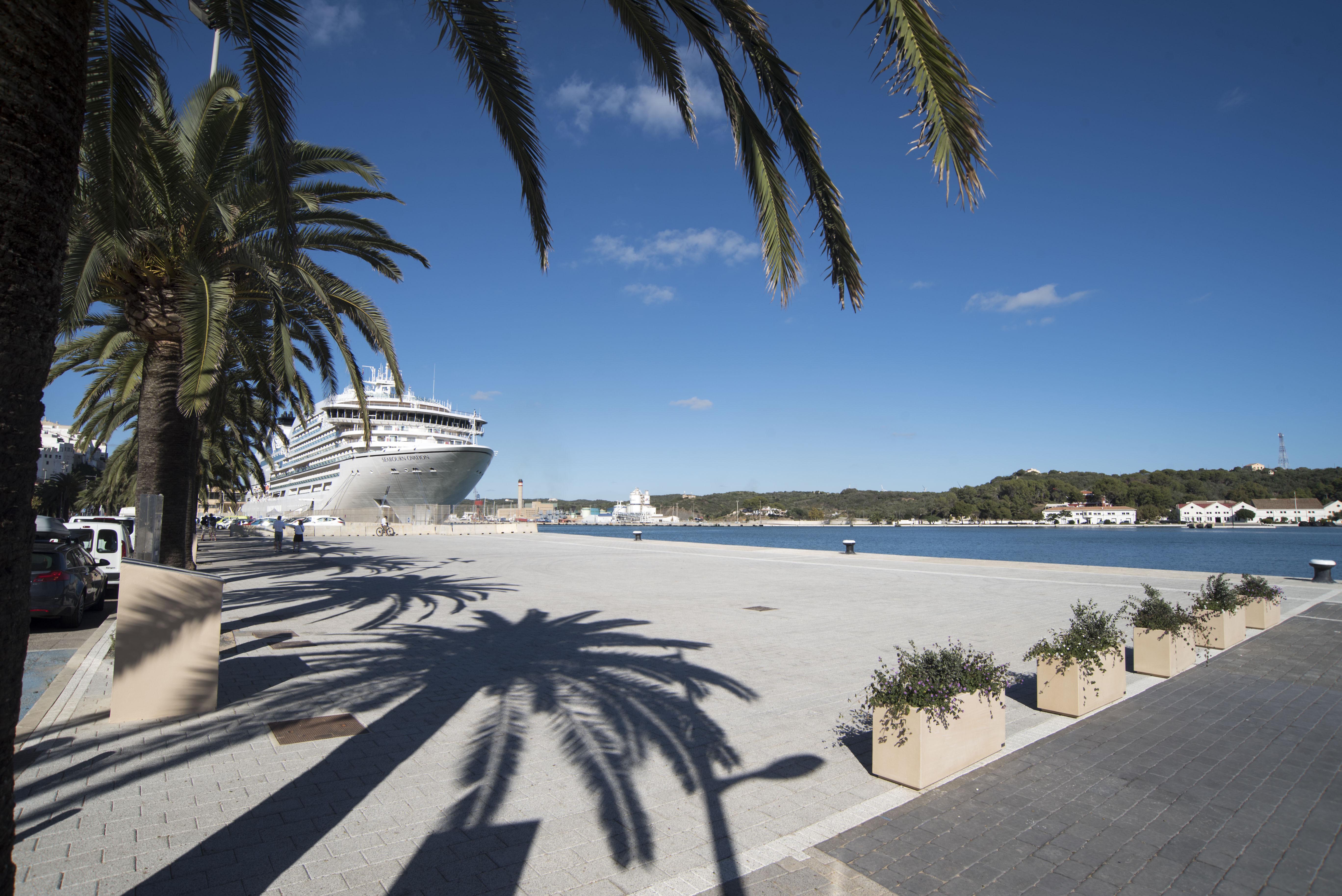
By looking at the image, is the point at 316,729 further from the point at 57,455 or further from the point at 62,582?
the point at 57,455

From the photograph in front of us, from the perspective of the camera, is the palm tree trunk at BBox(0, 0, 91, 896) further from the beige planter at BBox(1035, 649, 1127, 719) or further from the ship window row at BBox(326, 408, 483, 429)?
the ship window row at BBox(326, 408, 483, 429)

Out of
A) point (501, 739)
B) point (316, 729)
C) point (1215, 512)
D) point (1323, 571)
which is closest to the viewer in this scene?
point (501, 739)

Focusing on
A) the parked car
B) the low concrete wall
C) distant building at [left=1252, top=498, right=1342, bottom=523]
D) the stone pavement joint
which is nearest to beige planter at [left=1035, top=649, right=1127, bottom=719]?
the stone pavement joint

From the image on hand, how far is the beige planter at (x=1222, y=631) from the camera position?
28.9 ft

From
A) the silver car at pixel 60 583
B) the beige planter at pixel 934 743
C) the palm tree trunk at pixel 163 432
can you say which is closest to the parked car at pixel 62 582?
the silver car at pixel 60 583

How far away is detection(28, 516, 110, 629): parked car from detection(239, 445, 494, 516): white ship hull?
121 ft

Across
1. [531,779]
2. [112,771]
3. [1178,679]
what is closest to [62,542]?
[112,771]

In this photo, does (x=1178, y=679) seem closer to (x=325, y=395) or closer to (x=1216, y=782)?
(x=1216, y=782)

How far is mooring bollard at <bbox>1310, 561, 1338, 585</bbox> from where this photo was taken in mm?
16453

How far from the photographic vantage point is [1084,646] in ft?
19.8

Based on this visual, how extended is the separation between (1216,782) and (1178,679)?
343 cm

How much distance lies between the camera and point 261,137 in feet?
14.9

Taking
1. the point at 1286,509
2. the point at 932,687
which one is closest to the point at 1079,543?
the point at 932,687

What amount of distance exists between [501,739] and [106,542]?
50.4ft
